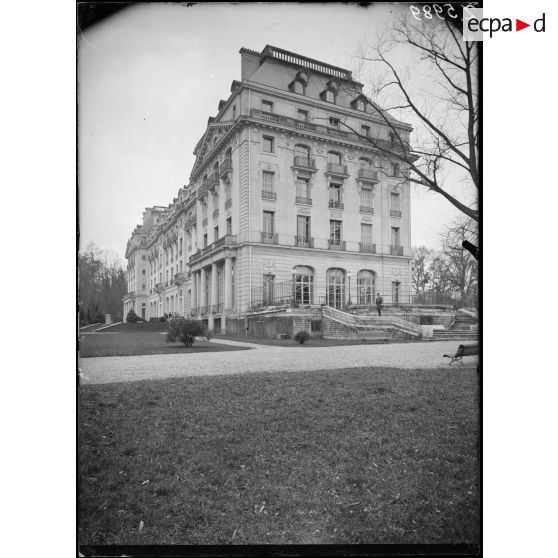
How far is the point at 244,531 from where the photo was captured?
2.13 m

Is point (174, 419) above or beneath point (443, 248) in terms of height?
beneath

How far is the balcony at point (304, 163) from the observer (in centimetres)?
271

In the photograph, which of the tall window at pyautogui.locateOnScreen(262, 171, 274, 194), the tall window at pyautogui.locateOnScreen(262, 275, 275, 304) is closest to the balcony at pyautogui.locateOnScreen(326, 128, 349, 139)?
the tall window at pyautogui.locateOnScreen(262, 171, 274, 194)

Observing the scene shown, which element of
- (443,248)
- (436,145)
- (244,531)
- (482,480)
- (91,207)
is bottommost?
(244,531)

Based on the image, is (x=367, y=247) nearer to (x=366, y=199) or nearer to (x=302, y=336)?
(x=366, y=199)

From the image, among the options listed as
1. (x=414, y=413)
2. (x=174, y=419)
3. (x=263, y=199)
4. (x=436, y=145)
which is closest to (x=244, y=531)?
(x=174, y=419)

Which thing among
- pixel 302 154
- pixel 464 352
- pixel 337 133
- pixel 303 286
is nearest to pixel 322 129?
pixel 337 133

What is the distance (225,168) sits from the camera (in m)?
2.71

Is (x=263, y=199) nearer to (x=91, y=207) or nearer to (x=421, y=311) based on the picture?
(x=91, y=207)

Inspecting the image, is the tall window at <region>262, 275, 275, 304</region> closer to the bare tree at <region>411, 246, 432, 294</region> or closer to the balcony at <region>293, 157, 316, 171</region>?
the balcony at <region>293, 157, 316, 171</region>

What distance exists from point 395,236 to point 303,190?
0.75 metres

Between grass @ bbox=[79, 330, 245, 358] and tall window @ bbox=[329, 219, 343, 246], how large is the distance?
106cm

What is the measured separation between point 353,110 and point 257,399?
2.48m

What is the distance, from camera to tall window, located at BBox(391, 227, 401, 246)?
277 centimetres
